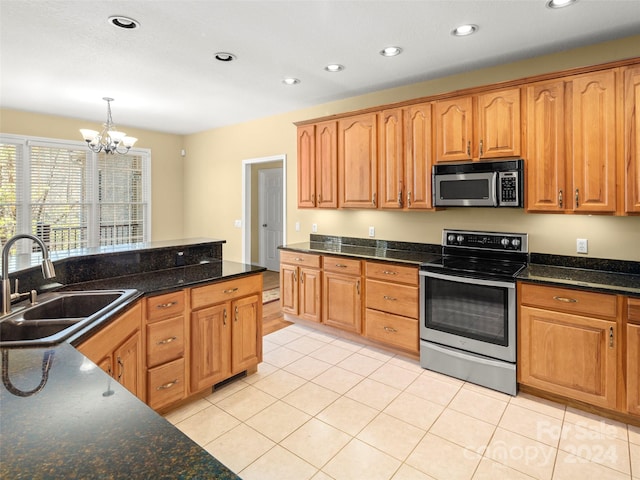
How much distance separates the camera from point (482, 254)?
3416mm

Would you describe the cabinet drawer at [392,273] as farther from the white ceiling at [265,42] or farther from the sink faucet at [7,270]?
the sink faucet at [7,270]

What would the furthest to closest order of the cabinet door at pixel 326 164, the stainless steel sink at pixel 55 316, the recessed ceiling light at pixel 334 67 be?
the cabinet door at pixel 326 164 < the recessed ceiling light at pixel 334 67 < the stainless steel sink at pixel 55 316

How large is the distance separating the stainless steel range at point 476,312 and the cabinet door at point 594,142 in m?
0.65

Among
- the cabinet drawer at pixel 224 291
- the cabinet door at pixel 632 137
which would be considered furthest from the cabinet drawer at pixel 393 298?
the cabinet door at pixel 632 137

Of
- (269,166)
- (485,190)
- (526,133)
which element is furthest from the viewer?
(269,166)

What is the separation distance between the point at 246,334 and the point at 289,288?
1.39 m

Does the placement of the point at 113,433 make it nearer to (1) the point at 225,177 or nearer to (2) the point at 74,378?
(2) the point at 74,378

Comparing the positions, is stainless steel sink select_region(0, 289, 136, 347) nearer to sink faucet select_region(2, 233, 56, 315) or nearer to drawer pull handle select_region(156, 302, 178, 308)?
sink faucet select_region(2, 233, 56, 315)

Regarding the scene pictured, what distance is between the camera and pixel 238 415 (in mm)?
2486

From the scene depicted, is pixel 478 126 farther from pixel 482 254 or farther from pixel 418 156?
pixel 482 254

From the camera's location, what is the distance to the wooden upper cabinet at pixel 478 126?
116 inches

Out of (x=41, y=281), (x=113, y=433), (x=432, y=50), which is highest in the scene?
(x=432, y=50)

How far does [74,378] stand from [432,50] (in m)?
3.17

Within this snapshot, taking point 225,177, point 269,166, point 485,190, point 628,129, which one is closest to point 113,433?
point 485,190
